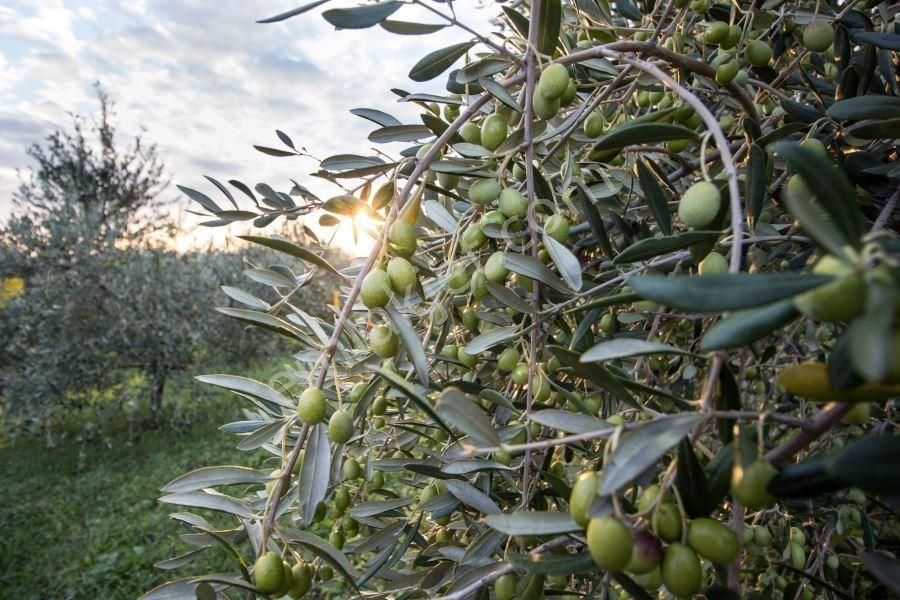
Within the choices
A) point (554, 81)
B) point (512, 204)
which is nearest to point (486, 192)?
point (512, 204)

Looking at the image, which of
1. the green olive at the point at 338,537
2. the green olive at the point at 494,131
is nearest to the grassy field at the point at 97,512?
the green olive at the point at 338,537

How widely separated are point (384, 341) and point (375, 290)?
5.3 inches

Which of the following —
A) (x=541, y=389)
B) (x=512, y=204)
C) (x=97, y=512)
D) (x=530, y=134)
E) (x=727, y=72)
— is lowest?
(x=97, y=512)

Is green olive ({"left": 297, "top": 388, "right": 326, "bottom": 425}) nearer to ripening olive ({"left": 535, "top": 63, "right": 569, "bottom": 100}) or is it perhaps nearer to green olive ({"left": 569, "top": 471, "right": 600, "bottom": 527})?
green olive ({"left": 569, "top": 471, "right": 600, "bottom": 527})

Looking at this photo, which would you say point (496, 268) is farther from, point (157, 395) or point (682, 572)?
point (157, 395)

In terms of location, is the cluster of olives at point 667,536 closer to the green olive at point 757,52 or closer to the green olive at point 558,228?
the green olive at point 558,228

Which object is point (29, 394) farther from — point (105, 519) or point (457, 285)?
point (457, 285)

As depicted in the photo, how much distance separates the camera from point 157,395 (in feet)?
26.3

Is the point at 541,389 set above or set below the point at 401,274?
below

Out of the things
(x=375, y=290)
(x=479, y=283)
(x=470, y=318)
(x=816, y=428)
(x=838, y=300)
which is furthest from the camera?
(x=470, y=318)

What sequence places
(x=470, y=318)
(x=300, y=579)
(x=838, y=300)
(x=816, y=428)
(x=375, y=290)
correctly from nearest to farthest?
(x=838, y=300) → (x=816, y=428) → (x=375, y=290) → (x=300, y=579) → (x=470, y=318)

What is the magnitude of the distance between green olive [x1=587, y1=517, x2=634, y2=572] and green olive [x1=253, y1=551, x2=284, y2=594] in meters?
0.45

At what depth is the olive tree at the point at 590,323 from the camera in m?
0.46

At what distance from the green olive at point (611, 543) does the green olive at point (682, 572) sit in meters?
0.06
